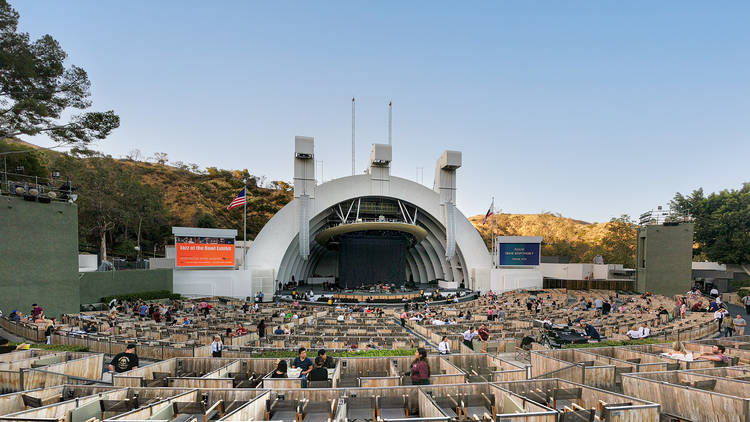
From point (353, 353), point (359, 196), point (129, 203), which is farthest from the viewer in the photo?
point (129, 203)

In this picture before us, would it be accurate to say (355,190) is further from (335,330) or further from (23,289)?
(23,289)

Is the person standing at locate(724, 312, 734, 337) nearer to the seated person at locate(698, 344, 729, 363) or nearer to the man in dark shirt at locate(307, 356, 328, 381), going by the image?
the seated person at locate(698, 344, 729, 363)

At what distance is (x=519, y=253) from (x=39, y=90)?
43.2 m

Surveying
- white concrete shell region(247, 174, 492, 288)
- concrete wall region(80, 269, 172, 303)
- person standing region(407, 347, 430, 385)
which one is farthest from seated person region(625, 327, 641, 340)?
concrete wall region(80, 269, 172, 303)

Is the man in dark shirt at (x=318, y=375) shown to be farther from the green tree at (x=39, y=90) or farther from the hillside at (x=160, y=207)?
the hillside at (x=160, y=207)

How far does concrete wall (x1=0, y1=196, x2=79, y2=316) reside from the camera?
20000mm

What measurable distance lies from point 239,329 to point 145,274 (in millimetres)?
20446

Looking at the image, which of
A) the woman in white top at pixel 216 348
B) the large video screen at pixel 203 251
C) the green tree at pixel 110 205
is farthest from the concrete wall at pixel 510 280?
the green tree at pixel 110 205

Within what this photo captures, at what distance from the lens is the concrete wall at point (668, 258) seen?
34125 millimetres

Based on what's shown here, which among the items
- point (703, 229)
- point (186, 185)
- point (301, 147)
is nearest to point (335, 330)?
point (301, 147)

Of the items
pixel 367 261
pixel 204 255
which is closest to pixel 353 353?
pixel 204 255

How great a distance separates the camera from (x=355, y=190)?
4212 cm

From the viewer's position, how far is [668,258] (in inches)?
1372

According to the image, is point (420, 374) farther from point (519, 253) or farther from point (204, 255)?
point (519, 253)
